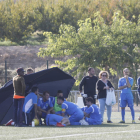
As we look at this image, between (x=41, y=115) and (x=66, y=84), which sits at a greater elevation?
(x=66, y=84)

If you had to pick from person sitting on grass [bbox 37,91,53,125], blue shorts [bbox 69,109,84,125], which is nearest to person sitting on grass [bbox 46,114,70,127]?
blue shorts [bbox 69,109,84,125]

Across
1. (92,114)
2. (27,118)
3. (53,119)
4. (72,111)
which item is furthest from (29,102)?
(92,114)

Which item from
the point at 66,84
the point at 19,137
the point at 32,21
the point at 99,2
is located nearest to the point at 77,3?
the point at 99,2

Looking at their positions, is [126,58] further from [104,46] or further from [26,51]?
[26,51]

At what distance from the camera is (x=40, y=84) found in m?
13.0

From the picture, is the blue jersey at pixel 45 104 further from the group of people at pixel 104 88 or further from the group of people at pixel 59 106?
the group of people at pixel 104 88

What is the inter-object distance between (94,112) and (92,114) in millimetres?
135

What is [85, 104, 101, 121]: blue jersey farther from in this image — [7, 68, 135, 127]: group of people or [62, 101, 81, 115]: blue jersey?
[62, 101, 81, 115]: blue jersey

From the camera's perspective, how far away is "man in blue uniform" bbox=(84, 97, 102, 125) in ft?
36.5

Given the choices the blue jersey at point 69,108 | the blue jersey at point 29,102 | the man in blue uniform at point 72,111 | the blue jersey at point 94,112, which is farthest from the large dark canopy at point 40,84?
the blue jersey at point 94,112

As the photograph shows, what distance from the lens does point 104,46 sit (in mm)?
21703

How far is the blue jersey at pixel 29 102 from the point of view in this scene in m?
11.3

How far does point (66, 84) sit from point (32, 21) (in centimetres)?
3376

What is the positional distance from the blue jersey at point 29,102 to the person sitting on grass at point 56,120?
0.60 metres
